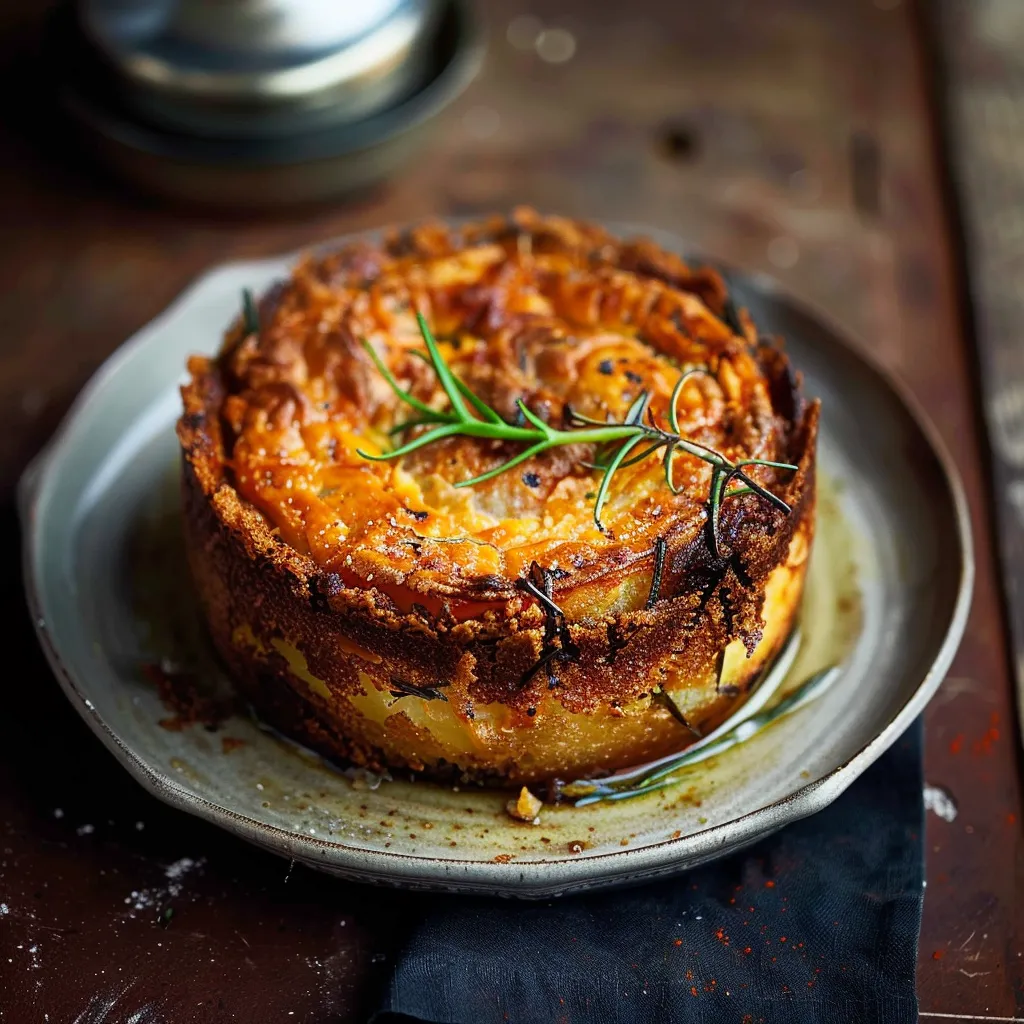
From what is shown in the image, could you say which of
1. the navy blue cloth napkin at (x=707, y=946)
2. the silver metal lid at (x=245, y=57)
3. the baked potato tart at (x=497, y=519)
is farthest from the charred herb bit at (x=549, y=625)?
the silver metal lid at (x=245, y=57)

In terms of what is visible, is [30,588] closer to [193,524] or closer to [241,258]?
[193,524]

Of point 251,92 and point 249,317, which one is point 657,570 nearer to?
point 249,317

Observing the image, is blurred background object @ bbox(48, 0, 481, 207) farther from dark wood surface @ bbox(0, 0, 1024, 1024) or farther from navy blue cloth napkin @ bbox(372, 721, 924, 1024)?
navy blue cloth napkin @ bbox(372, 721, 924, 1024)

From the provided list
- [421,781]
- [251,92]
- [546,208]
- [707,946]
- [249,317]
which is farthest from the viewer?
[546,208]

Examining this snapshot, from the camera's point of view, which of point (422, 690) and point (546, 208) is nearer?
point (422, 690)

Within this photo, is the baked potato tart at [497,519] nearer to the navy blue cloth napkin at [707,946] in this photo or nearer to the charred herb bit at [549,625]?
the charred herb bit at [549,625]

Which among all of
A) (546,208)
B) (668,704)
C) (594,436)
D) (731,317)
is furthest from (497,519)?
(546,208)

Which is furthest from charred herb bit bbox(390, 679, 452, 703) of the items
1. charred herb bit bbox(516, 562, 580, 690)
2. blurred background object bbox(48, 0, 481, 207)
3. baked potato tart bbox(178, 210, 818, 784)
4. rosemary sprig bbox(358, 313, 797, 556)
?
blurred background object bbox(48, 0, 481, 207)
